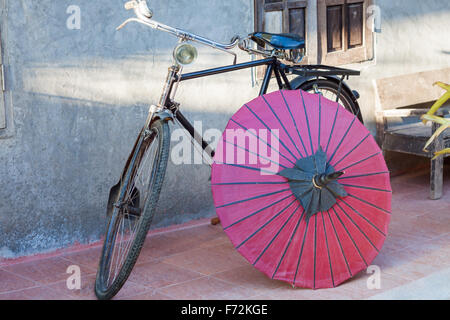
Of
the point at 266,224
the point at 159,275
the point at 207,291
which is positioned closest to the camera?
the point at 266,224

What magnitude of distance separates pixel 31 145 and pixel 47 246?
64 cm

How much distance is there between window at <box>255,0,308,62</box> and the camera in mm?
5211

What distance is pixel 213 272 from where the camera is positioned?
12.7ft

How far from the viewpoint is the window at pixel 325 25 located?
5.30m

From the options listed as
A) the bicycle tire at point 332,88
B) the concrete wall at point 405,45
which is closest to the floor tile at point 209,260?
the bicycle tire at point 332,88

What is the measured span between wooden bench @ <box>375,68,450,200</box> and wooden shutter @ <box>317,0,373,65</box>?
36cm

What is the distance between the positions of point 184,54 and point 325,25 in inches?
92.3

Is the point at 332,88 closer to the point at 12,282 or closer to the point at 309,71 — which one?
the point at 309,71

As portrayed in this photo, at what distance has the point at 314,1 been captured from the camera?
5535mm

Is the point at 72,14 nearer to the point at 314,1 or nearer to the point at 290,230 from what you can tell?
the point at 290,230

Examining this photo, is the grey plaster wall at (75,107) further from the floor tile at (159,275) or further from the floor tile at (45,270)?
the floor tile at (159,275)

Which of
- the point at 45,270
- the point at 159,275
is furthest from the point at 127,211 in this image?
the point at 45,270

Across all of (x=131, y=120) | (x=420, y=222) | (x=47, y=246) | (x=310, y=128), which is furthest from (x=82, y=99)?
(x=420, y=222)

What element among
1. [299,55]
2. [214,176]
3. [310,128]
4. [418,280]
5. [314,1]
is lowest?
[418,280]
